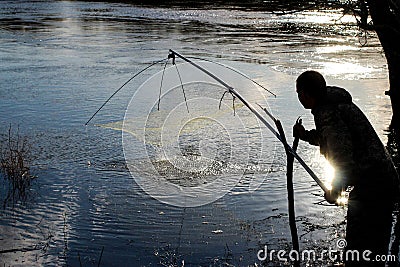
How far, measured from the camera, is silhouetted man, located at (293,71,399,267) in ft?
12.4

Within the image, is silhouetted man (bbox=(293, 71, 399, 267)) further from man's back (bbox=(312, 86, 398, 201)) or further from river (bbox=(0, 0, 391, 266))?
river (bbox=(0, 0, 391, 266))

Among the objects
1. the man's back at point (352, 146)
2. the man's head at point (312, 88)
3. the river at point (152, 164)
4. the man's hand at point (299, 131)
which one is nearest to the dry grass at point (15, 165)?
the river at point (152, 164)

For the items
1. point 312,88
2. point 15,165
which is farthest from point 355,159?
point 15,165

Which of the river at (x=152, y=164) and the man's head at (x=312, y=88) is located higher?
the man's head at (x=312, y=88)

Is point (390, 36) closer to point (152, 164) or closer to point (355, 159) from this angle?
point (152, 164)

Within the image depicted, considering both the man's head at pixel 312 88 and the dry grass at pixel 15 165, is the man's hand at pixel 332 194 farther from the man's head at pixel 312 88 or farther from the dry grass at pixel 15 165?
the dry grass at pixel 15 165

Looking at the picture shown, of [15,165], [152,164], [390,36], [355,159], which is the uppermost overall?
[390,36]

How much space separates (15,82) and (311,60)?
28.1 feet

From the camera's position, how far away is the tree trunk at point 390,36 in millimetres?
8391

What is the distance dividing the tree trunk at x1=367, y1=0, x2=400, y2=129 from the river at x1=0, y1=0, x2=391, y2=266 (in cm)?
83

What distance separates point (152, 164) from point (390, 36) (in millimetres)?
3697

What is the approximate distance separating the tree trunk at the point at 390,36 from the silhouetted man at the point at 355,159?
4276 millimetres

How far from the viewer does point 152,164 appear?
8.75m

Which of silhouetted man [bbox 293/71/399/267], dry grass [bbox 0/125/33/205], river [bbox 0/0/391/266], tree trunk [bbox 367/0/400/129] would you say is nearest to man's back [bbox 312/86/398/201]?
silhouetted man [bbox 293/71/399/267]
